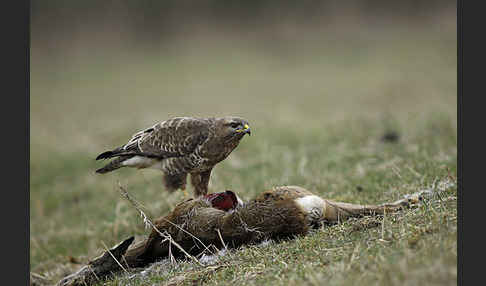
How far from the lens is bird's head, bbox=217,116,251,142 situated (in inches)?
173

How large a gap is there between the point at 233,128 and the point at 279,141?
14.2 feet

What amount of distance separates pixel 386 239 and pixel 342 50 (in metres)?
16.9

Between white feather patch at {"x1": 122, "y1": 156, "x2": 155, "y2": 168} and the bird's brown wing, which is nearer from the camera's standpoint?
the bird's brown wing

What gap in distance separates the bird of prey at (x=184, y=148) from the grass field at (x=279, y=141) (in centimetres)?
41

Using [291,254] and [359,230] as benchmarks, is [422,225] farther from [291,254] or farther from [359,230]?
[291,254]

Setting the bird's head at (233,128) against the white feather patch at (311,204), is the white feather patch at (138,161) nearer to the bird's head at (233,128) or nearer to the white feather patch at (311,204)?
the bird's head at (233,128)

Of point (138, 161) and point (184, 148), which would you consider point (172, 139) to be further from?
point (138, 161)

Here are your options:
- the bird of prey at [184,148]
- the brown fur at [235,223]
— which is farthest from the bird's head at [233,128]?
the brown fur at [235,223]

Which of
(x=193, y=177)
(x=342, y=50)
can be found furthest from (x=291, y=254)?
(x=342, y=50)

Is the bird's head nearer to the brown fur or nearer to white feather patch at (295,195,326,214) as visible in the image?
the brown fur

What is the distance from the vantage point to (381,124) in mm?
8719

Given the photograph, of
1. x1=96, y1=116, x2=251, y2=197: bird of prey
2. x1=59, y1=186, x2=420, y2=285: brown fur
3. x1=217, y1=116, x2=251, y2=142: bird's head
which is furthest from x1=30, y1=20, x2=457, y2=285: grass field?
x1=217, y1=116, x2=251, y2=142: bird's head

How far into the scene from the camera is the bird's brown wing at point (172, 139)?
4621 millimetres

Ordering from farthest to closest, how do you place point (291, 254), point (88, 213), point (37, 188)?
point (37, 188) → point (88, 213) → point (291, 254)
